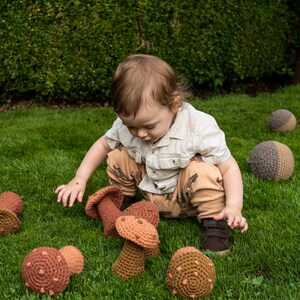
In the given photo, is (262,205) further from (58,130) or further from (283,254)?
(58,130)

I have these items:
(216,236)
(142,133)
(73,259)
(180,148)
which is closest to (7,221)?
(73,259)

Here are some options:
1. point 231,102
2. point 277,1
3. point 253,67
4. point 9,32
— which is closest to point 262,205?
point 231,102

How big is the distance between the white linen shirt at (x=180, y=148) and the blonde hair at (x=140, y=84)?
0.21 meters

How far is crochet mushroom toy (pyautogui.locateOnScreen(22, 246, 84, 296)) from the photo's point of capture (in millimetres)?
2119

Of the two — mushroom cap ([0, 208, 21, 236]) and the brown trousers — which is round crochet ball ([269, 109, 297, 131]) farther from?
mushroom cap ([0, 208, 21, 236])

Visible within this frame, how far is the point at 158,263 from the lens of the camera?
7.97 ft

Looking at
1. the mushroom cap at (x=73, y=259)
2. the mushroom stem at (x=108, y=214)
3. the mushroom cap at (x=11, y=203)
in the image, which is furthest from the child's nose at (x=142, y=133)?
the mushroom cap at (x=11, y=203)

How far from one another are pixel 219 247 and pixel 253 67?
5.40 m

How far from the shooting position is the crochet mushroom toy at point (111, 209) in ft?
8.25

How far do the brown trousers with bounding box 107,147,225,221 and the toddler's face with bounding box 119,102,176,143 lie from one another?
0.24m

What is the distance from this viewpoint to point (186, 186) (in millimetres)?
2795

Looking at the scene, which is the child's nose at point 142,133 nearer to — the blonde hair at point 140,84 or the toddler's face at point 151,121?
the toddler's face at point 151,121

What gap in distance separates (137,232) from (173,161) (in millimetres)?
664

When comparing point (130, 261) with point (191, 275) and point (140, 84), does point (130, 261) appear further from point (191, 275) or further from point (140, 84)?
point (140, 84)
